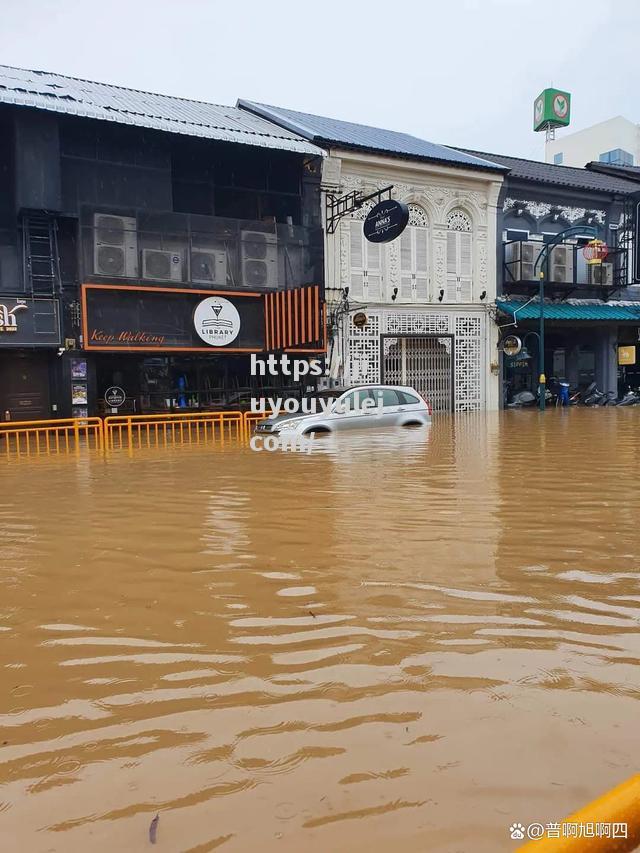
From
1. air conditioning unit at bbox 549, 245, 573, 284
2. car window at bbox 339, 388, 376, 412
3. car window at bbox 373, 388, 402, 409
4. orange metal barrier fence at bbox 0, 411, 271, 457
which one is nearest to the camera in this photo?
orange metal barrier fence at bbox 0, 411, 271, 457

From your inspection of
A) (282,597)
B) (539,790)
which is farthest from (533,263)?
(539,790)

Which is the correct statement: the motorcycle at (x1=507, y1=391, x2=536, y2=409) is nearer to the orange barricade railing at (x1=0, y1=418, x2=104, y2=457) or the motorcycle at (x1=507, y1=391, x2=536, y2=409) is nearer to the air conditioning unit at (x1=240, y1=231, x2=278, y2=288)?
the air conditioning unit at (x1=240, y1=231, x2=278, y2=288)

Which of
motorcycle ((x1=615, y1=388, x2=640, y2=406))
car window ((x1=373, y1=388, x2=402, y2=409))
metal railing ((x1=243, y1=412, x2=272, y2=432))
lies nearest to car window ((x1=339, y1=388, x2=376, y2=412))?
car window ((x1=373, y1=388, x2=402, y2=409))

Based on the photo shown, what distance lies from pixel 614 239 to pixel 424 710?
91.5 ft

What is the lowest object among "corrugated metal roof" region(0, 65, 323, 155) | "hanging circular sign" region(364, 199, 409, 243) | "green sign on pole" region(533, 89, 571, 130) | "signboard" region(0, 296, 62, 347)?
"signboard" region(0, 296, 62, 347)

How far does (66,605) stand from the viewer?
13.7ft

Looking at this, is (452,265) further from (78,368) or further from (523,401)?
(78,368)

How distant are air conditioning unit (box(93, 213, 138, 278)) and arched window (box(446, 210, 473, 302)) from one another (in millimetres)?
11175

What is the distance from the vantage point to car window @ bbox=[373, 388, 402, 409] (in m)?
15.3

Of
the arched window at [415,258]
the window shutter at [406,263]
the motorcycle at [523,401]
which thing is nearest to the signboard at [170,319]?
the window shutter at [406,263]

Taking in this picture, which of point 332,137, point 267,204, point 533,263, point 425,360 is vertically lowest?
point 425,360

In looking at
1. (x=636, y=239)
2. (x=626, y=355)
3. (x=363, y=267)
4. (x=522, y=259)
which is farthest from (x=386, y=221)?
(x=626, y=355)

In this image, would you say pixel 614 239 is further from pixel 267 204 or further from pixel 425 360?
pixel 267 204

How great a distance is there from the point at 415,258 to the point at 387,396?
9.46 metres
